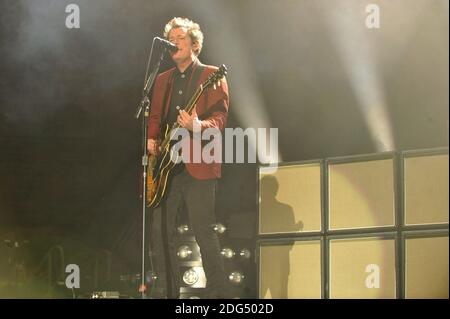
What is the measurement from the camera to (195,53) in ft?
17.5

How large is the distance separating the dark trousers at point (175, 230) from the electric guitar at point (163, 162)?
0.14 ft

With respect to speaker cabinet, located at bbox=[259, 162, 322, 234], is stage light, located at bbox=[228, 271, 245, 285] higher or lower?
lower

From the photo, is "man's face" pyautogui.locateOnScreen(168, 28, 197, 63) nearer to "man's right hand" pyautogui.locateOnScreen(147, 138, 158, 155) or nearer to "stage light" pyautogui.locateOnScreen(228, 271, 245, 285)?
"man's right hand" pyautogui.locateOnScreen(147, 138, 158, 155)

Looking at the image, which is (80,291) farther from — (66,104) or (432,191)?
(432,191)

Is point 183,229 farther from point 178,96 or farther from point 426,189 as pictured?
point 426,189

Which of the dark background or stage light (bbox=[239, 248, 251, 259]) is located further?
stage light (bbox=[239, 248, 251, 259])

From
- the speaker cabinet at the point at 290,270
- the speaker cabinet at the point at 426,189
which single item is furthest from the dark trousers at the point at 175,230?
the speaker cabinet at the point at 426,189

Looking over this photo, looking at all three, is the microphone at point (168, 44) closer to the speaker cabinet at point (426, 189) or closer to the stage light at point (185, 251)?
the stage light at point (185, 251)

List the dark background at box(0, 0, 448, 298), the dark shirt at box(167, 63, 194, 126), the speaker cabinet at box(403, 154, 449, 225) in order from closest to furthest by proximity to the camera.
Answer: the speaker cabinet at box(403, 154, 449, 225), the dark background at box(0, 0, 448, 298), the dark shirt at box(167, 63, 194, 126)

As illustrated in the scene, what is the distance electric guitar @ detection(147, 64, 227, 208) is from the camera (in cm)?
525

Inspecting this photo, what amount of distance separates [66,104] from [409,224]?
181 centimetres

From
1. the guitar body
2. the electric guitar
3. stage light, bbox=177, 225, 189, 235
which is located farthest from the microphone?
stage light, bbox=177, 225, 189, 235

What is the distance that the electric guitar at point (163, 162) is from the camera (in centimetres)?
525

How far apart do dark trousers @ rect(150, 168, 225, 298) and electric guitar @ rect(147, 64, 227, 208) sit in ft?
0.14
